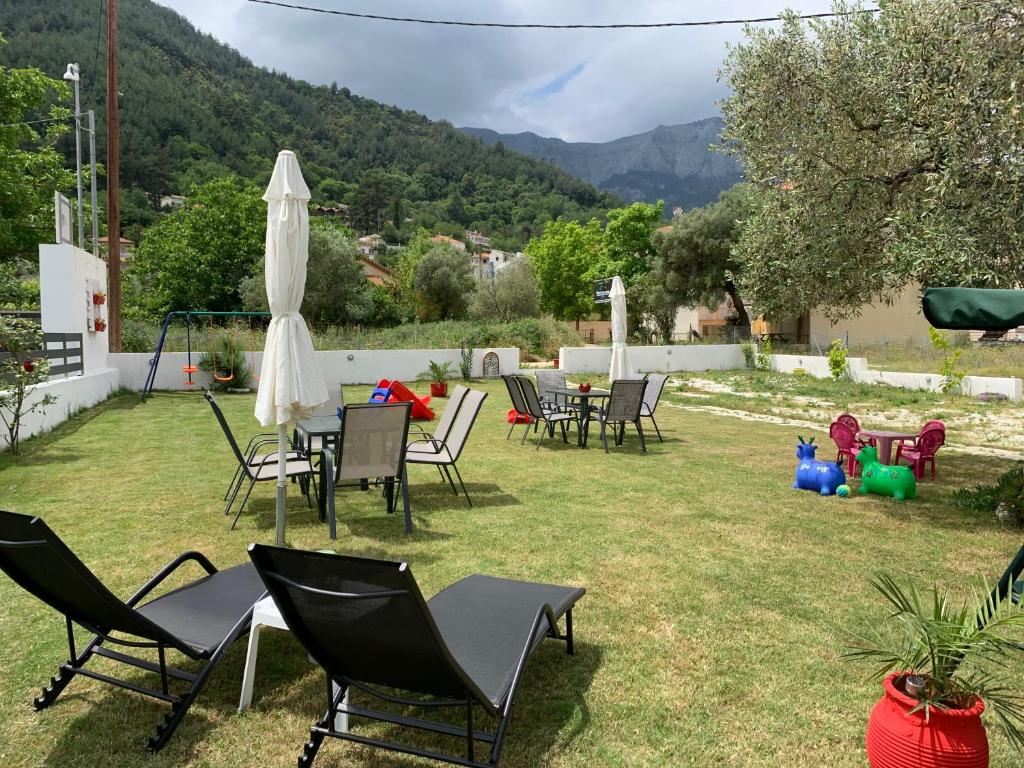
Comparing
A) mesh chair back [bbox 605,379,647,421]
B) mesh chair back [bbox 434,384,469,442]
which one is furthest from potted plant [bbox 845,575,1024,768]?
mesh chair back [bbox 605,379,647,421]

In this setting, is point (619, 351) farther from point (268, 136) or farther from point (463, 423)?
point (268, 136)

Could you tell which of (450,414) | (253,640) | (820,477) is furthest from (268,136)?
(253,640)

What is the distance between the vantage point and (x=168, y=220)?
4622cm

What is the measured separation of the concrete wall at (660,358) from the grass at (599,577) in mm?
13789

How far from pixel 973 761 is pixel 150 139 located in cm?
8584

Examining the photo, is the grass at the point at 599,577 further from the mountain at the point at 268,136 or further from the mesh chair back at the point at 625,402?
the mountain at the point at 268,136

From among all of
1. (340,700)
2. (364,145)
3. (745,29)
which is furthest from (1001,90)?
(364,145)

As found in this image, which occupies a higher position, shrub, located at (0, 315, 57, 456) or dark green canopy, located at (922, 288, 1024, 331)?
dark green canopy, located at (922, 288, 1024, 331)

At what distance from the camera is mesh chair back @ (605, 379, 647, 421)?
8828 millimetres

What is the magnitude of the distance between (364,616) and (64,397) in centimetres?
1124

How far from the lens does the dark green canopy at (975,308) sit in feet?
10.1

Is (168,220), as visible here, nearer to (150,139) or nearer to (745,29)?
(150,139)

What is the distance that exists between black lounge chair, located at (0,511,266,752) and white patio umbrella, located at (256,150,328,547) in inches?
62.2

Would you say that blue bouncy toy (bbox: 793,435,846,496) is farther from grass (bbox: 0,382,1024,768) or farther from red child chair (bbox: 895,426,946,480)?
red child chair (bbox: 895,426,946,480)
